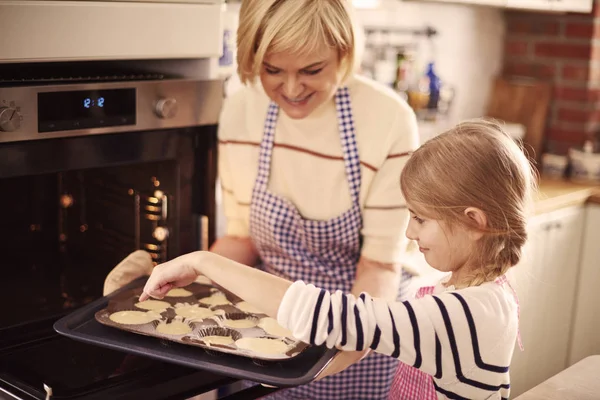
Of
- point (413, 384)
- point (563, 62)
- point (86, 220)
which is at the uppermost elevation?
point (563, 62)

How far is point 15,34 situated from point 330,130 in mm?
605

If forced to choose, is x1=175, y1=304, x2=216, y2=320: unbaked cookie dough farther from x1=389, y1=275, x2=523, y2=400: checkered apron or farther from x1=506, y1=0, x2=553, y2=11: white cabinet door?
x1=506, y1=0, x2=553, y2=11: white cabinet door

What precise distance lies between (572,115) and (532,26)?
0.39 metres

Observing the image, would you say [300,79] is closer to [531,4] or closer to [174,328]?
[174,328]

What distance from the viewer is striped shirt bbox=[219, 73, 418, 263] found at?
1.44 meters

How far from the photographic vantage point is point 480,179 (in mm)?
1103

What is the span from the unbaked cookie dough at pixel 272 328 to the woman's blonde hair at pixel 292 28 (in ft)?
1.45

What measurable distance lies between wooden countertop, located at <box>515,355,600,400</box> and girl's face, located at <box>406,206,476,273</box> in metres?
0.22

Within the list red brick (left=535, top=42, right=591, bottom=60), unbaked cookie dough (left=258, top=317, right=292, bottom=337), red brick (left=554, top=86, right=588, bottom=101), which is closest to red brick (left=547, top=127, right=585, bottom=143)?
red brick (left=554, top=86, right=588, bottom=101)

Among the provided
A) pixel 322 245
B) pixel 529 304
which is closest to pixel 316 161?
pixel 322 245

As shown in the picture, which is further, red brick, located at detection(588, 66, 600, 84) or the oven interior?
red brick, located at detection(588, 66, 600, 84)

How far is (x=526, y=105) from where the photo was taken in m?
3.00

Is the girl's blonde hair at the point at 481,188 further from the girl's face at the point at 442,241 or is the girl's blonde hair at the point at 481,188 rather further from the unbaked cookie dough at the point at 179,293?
the unbaked cookie dough at the point at 179,293

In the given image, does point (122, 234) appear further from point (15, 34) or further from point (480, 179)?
point (480, 179)
